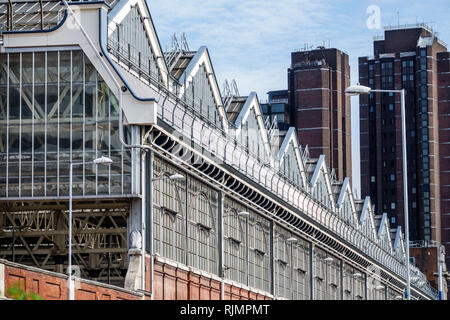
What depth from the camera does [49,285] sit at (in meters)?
46.9

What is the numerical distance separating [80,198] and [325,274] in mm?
55040

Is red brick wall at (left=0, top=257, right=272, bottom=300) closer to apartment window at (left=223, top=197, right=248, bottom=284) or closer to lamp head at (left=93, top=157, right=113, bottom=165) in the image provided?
apartment window at (left=223, top=197, right=248, bottom=284)

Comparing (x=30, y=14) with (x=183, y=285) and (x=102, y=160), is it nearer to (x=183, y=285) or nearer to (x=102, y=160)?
(x=183, y=285)

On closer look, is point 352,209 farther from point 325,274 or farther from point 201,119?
point 201,119

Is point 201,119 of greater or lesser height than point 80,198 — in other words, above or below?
above

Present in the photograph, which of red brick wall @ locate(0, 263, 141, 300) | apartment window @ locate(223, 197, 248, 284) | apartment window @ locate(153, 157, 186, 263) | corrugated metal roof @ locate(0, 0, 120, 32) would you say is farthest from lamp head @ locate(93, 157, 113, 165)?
apartment window @ locate(223, 197, 248, 284)

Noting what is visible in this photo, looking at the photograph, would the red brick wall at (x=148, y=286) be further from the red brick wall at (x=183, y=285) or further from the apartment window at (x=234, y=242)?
the apartment window at (x=234, y=242)

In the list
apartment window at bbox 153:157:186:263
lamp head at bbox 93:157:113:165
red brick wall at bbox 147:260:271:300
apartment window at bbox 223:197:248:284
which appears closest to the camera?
lamp head at bbox 93:157:113:165

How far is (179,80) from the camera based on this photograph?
7744cm

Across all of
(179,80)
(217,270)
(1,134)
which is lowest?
(217,270)

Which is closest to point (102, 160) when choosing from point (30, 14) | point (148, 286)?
point (148, 286)

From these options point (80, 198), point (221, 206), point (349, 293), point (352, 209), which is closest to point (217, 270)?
point (221, 206)

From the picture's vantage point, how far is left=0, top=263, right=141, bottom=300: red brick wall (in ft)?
140
